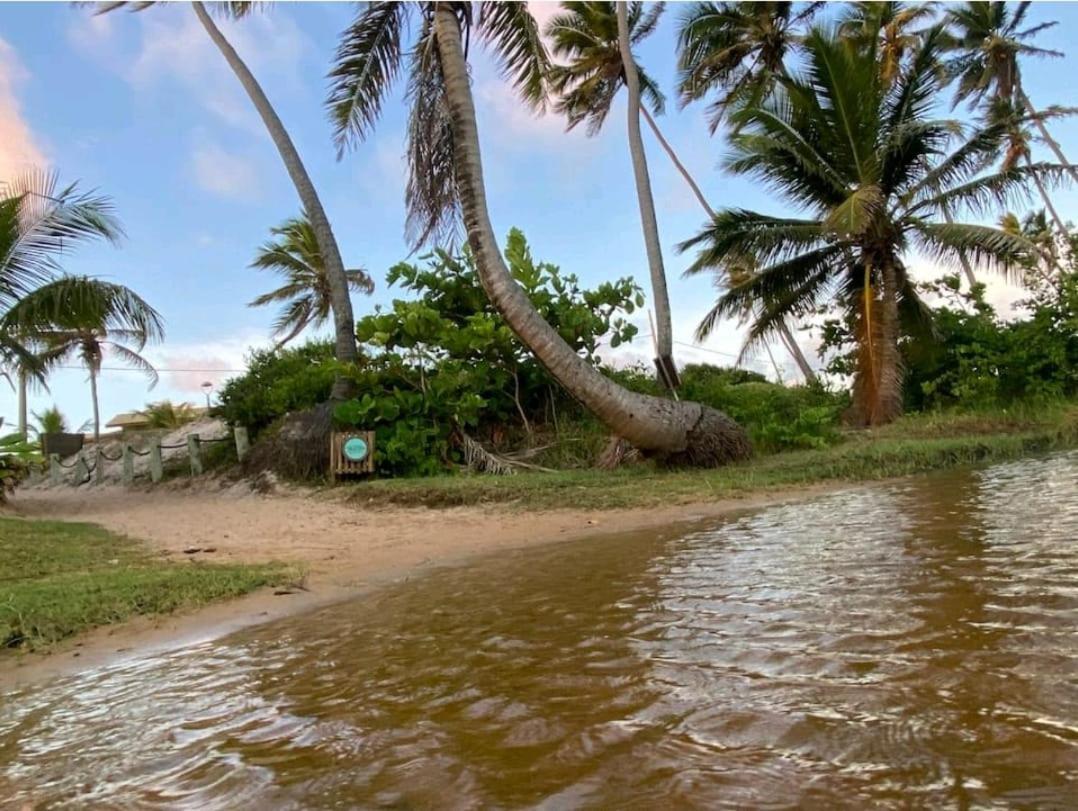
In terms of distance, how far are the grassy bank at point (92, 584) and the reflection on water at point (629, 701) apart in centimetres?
86

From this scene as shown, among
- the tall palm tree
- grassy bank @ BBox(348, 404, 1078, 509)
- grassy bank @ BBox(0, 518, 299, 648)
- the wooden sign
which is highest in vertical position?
the tall palm tree

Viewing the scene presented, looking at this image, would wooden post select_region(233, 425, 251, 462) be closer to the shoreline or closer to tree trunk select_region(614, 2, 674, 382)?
the shoreline

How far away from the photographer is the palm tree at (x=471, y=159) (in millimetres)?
8859

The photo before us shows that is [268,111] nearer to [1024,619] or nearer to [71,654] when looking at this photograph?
[71,654]

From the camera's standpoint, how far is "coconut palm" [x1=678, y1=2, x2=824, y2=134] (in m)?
18.5

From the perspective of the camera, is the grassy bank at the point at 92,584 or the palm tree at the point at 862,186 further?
the palm tree at the point at 862,186

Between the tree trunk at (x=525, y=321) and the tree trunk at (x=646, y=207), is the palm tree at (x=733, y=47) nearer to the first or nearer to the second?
the tree trunk at (x=646, y=207)

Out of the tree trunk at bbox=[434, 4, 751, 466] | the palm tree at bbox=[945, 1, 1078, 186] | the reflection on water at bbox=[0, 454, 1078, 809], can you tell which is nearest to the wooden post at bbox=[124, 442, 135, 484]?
the tree trunk at bbox=[434, 4, 751, 466]

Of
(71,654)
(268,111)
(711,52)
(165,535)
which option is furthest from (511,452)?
(711,52)

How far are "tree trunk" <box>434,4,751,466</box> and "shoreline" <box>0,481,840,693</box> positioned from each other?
1973 millimetres

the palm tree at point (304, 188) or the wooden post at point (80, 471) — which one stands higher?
the palm tree at point (304, 188)

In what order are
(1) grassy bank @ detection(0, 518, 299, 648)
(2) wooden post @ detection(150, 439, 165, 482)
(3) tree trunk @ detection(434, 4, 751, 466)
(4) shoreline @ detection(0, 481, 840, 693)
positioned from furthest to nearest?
(2) wooden post @ detection(150, 439, 165, 482) → (3) tree trunk @ detection(434, 4, 751, 466) → (1) grassy bank @ detection(0, 518, 299, 648) → (4) shoreline @ detection(0, 481, 840, 693)

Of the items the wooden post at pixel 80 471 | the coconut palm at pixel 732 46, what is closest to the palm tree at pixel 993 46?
the coconut palm at pixel 732 46

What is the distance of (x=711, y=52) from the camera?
19.3 m
